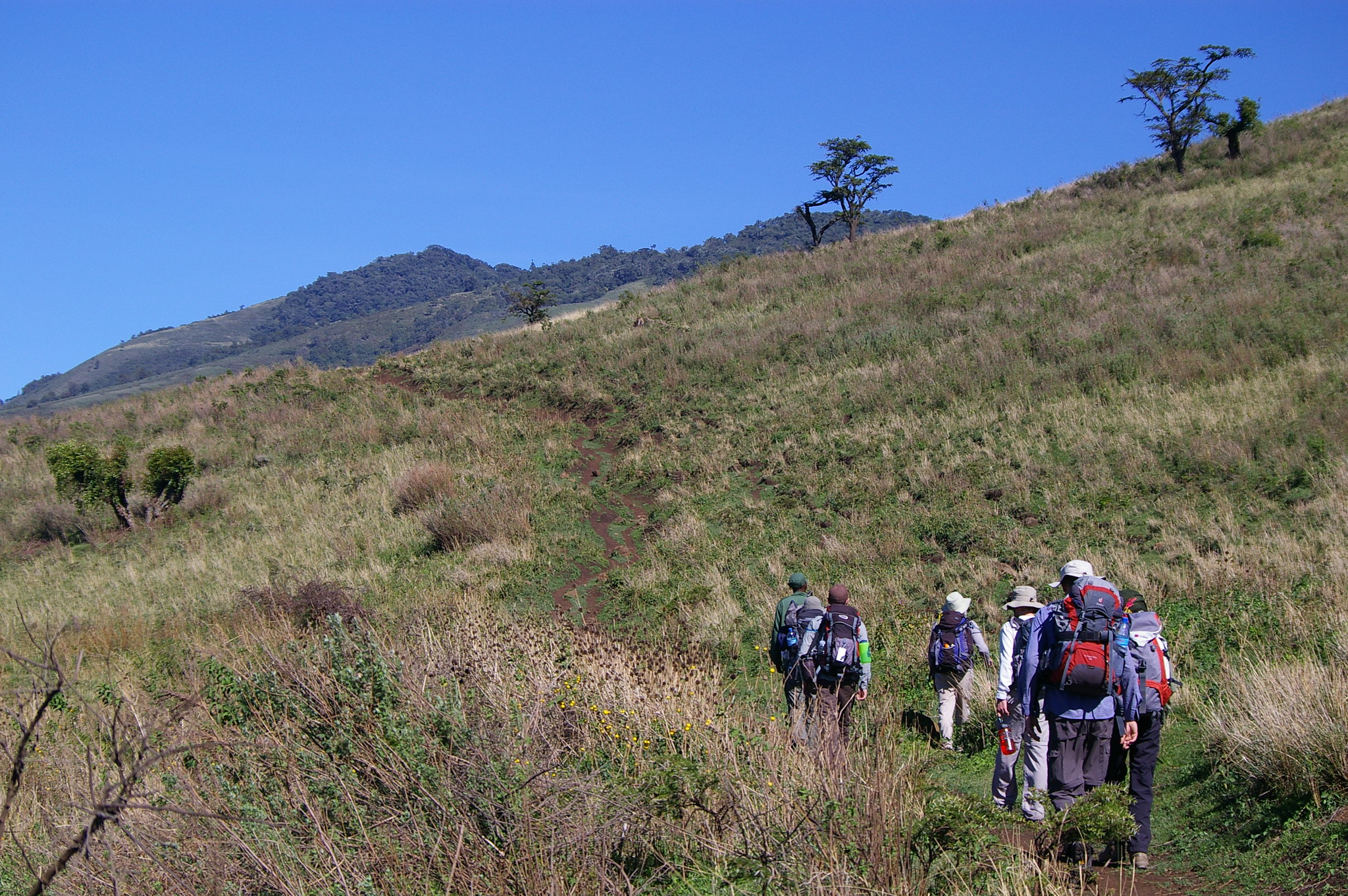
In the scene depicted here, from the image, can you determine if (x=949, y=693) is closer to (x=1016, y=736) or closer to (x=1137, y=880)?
(x=1016, y=736)

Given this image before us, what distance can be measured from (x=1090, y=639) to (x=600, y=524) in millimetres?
11241

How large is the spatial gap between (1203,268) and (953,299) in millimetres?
5582

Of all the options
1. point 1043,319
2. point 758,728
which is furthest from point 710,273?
point 758,728

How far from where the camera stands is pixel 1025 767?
17.4ft

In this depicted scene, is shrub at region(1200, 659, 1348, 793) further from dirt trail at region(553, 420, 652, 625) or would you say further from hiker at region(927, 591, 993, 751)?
dirt trail at region(553, 420, 652, 625)

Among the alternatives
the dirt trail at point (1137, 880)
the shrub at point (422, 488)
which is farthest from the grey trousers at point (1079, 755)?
the shrub at point (422, 488)

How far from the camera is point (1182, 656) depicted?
772 cm

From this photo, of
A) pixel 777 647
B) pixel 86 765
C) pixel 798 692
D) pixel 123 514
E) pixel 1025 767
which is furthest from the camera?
pixel 123 514

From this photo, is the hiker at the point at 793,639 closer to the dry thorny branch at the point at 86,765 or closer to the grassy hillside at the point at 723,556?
the grassy hillside at the point at 723,556

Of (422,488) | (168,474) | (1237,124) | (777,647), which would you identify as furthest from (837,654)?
(1237,124)

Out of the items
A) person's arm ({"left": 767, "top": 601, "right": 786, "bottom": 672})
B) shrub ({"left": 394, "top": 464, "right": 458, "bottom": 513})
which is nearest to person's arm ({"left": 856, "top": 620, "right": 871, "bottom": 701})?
person's arm ({"left": 767, "top": 601, "right": 786, "bottom": 672})

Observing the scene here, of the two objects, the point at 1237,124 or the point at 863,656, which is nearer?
the point at 863,656

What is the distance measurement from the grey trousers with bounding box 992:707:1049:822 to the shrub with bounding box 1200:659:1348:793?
1.23 meters

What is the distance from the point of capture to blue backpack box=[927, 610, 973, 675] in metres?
7.09
